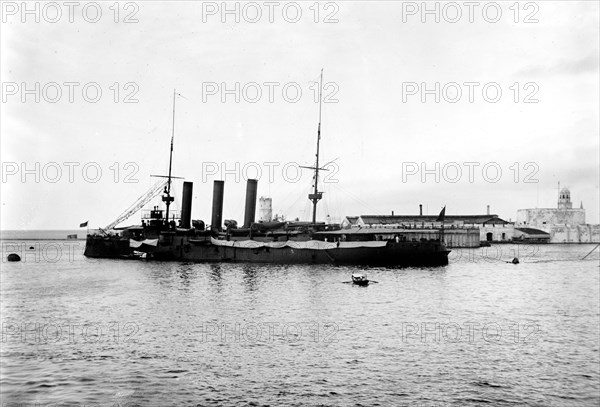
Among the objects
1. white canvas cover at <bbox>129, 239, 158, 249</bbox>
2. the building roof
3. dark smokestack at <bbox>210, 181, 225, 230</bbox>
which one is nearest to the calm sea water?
white canvas cover at <bbox>129, 239, 158, 249</bbox>

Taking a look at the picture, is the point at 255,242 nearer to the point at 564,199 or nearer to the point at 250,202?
the point at 250,202

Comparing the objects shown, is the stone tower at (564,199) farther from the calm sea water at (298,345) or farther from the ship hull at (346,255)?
the calm sea water at (298,345)

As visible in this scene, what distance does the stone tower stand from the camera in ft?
526

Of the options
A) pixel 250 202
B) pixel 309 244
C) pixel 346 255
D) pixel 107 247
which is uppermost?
pixel 250 202

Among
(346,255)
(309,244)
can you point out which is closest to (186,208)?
(309,244)

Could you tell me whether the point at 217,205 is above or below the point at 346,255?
above

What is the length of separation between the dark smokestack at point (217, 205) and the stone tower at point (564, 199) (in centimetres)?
13087

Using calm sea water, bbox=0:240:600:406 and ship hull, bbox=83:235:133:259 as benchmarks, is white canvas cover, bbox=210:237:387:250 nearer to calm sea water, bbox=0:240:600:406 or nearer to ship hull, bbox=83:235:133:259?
calm sea water, bbox=0:240:600:406

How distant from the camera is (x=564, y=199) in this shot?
161m

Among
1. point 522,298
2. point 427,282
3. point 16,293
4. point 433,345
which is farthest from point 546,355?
point 16,293

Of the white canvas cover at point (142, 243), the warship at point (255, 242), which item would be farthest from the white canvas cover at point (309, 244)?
the white canvas cover at point (142, 243)

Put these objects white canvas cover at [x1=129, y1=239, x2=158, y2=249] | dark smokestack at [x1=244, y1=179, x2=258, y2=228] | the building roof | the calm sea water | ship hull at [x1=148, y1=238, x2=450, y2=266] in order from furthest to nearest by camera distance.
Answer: the building roof
dark smokestack at [x1=244, y1=179, x2=258, y2=228]
white canvas cover at [x1=129, y1=239, x2=158, y2=249]
ship hull at [x1=148, y1=238, x2=450, y2=266]
the calm sea water

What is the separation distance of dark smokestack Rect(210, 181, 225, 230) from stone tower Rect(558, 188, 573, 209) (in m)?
131

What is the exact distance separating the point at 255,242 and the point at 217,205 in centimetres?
1105
